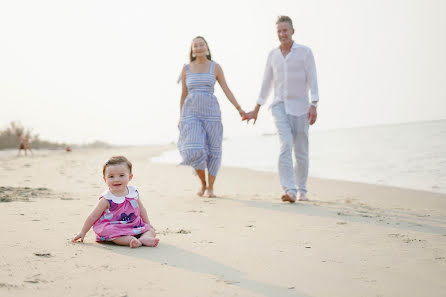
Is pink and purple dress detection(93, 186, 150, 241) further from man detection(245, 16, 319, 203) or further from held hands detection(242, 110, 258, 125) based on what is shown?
held hands detection(242, 110, 258, 125)

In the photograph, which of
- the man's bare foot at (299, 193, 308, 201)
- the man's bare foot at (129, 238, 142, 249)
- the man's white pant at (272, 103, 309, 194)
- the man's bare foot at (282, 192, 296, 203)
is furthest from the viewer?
the man's bare foot at (299, 193, 308, 201)

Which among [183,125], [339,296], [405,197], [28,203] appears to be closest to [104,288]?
[339,296]

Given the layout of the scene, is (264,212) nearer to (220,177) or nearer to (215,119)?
(215,119)

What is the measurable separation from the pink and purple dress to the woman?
3.01 meters

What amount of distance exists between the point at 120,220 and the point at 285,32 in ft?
11.9

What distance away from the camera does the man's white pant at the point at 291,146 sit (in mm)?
5859

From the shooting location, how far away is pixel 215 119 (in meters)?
6.54

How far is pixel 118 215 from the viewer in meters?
3.31

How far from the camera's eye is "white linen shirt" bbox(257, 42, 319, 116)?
5.94 m

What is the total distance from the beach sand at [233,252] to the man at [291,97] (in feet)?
2.16

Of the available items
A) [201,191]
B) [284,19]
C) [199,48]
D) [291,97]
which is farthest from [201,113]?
[284,19]

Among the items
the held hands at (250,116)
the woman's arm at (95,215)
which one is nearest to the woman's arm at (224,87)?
the held hands at (250,116)

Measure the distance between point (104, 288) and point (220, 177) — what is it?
7.81 meters

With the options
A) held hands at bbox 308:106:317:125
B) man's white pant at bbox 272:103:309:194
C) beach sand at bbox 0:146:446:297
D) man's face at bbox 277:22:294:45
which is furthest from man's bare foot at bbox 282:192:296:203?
man's face at bbox 277:22:294:45
